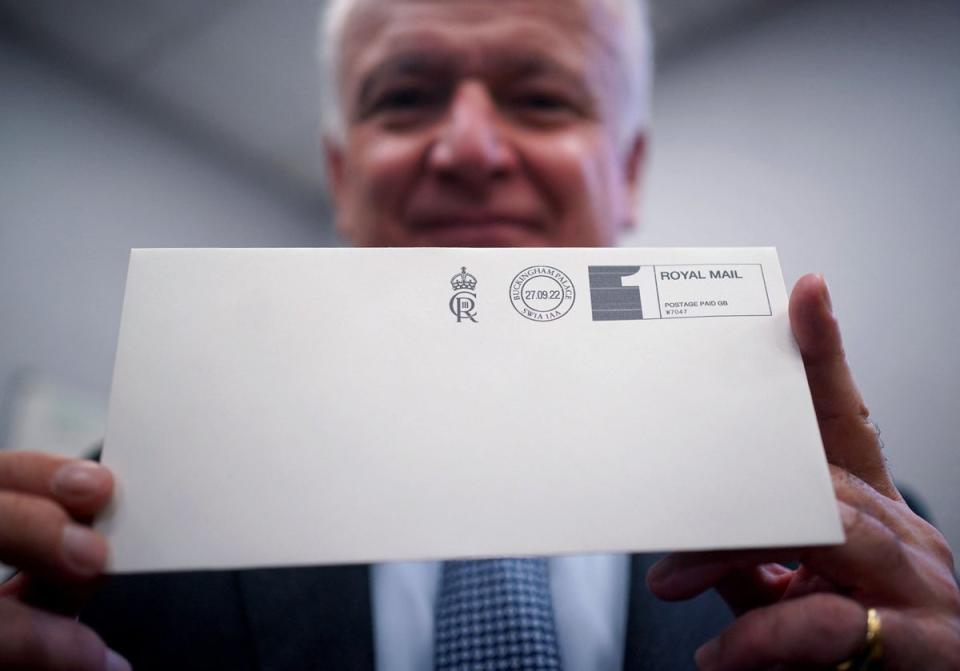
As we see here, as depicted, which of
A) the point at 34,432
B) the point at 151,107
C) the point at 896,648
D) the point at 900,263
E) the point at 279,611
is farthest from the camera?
the point at 151,107

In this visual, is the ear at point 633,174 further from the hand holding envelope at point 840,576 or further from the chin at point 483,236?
the hand holding envelope at point 840,576

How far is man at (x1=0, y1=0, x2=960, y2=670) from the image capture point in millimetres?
319

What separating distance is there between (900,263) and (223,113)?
2052 millimetres

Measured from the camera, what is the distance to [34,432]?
1307mm

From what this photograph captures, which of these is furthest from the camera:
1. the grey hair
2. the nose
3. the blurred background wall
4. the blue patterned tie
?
the blurred background wall

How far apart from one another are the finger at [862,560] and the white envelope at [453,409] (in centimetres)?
2

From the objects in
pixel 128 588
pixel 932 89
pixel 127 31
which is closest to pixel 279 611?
pixel 128 588

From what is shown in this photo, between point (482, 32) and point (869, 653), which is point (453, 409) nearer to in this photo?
point (869, 653)

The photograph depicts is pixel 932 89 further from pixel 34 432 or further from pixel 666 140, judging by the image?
pixel 34 432

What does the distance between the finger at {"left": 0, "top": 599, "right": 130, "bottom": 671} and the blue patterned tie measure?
0.28 meters

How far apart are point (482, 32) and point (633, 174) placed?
0.37 m

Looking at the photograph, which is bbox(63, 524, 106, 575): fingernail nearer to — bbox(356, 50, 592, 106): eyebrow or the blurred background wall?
bbox(356, 50, 592, 106): eyebrow

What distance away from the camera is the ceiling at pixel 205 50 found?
4.53 ft

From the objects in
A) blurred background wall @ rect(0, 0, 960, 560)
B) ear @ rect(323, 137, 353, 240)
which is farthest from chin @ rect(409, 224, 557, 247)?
blurred background wall @ rect(0, 0, 960, 560)
